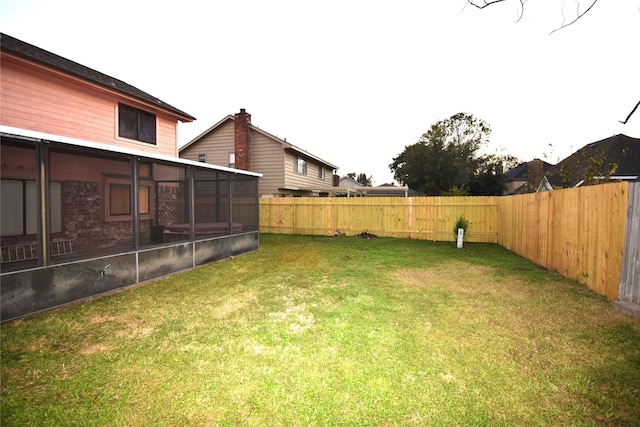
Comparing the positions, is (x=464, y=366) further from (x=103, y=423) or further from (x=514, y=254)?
(x=514, y=254)

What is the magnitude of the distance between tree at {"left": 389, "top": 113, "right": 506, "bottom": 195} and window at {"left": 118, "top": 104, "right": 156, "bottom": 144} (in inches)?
945

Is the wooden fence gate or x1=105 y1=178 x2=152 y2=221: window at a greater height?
x1=105 y1=178 x2=152 y2=221: window

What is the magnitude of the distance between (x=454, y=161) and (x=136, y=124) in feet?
88.5

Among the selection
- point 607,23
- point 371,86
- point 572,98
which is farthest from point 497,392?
point 371,86

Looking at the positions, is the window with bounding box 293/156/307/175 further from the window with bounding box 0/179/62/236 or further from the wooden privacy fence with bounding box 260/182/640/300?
the window with bounding box 0/179/62/236

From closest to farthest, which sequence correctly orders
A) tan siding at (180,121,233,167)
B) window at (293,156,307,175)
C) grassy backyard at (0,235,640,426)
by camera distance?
grassy backyard at (0,235,640,426) < tan siding at (180,121,233,167) < window at (293,156,307,175)

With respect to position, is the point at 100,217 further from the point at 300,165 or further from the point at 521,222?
the point at 300,165

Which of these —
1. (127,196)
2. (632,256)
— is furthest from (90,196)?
(632,256)

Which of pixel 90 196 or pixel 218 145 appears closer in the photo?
pixel 90 196

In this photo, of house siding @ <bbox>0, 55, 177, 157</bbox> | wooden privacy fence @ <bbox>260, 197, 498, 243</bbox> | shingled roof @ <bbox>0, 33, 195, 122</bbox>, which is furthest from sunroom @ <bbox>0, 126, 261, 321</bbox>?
wooden privacy fence @ <bbox>260, 197, 498, 243</bbox>

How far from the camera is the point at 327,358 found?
111 inches

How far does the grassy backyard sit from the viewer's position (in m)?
2.09

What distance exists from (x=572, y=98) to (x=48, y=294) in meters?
11.0

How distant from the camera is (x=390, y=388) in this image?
2.35 m
